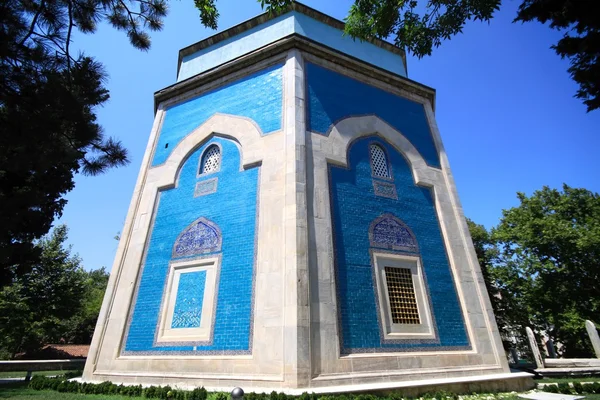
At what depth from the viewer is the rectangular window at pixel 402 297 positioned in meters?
7.41

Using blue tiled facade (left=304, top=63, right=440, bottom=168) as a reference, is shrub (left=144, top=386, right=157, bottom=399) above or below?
below

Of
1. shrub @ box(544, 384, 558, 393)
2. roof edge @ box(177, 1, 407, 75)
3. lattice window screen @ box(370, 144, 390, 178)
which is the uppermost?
roof edge @ box(177, 1, 407, 75)

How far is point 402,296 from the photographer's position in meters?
7.90

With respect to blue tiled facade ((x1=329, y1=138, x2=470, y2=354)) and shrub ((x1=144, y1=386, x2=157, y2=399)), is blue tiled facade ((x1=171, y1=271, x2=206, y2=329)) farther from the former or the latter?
blue tiled facade ((x1=329, y1=138, x2=470, y2=354))

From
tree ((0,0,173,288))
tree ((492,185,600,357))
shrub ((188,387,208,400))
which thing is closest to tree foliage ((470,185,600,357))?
tree ((492,185,600,357))

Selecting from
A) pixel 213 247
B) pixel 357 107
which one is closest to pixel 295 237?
pixel 213 247

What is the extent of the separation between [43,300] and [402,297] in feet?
62.6

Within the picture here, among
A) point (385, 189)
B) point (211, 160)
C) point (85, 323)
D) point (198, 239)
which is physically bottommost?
point (198, 239)

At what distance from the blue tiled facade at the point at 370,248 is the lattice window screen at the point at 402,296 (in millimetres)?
456

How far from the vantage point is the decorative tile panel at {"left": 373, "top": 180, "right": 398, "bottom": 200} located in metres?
8.96

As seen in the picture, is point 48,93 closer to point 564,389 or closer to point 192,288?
point 192,288

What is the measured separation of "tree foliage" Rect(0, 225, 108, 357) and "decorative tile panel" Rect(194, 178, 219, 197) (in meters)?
12.9

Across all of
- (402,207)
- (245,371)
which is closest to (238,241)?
(245,371)

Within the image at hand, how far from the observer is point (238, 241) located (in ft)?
25.5
